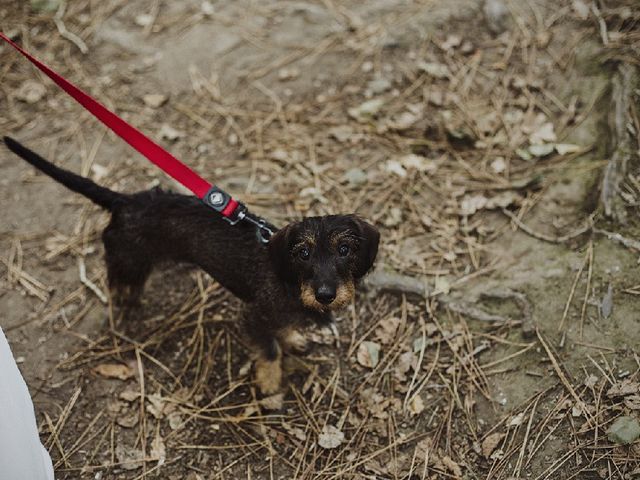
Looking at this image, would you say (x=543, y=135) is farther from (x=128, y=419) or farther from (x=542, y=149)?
(x=128, y=419)

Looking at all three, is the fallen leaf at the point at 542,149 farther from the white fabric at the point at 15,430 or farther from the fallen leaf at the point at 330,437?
the white fabric at the point at 15,430

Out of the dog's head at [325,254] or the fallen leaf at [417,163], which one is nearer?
the dog's head at [325,254]

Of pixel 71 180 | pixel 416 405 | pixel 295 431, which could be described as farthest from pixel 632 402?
pixel 71 180

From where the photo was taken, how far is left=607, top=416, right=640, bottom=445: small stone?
264 cm

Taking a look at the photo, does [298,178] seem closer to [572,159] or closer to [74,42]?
[572,159]

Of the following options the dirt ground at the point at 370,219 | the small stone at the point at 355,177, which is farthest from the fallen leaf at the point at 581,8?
the small stone at the point at 355,177

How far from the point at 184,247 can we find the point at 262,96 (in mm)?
2117

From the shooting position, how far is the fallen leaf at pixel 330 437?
10.4 feet

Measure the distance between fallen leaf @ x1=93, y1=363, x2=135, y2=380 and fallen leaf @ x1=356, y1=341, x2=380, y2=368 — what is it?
1505mm

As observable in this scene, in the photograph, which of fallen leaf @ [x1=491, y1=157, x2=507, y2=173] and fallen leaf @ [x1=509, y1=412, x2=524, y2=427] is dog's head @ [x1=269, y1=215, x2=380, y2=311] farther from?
fallen leaf @ [x1=491, y1=157, x2=507, y2=173]

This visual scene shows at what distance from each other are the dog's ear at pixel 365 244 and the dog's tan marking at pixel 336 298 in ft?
0.64

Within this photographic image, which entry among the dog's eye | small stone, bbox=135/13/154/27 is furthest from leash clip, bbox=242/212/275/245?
small stone, bbox=135/13/154/27

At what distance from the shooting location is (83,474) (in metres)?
3.14

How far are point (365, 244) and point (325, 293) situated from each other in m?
0.41
